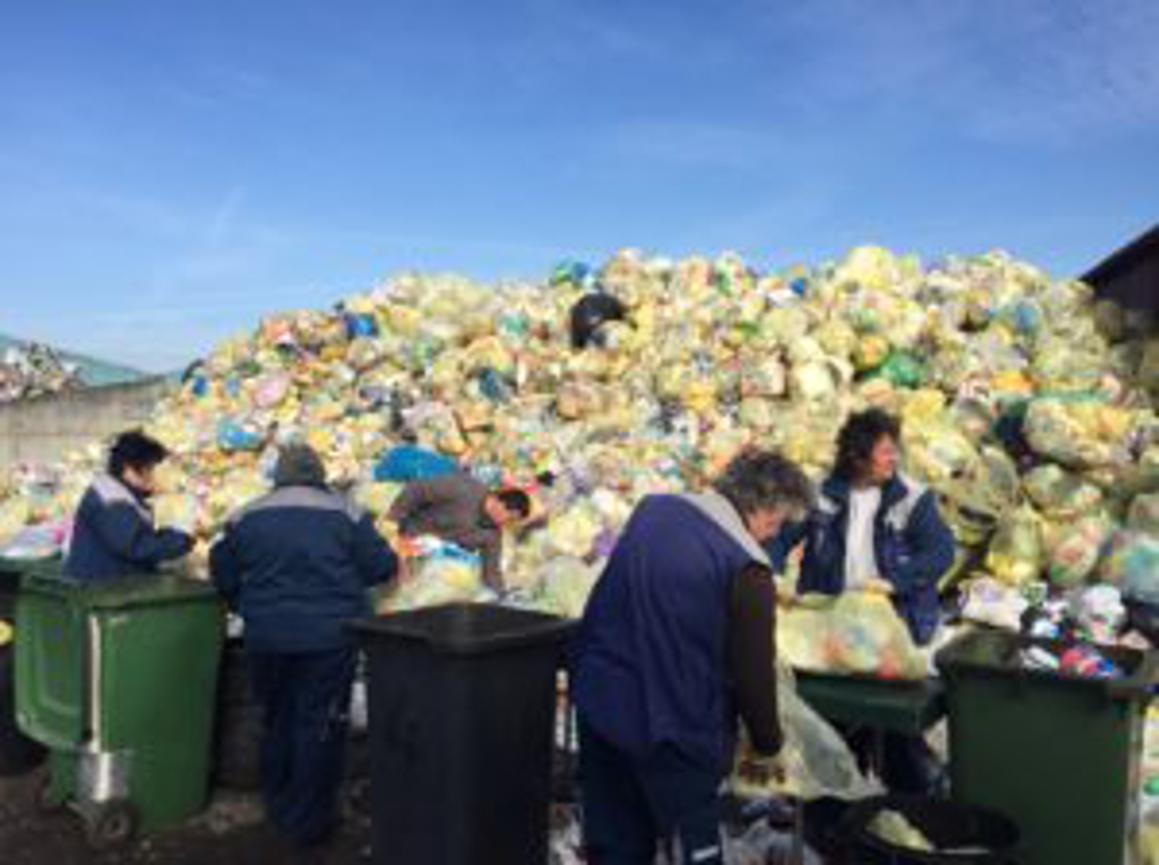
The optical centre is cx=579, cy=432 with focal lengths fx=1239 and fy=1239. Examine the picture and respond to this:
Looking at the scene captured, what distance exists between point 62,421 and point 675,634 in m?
13.1

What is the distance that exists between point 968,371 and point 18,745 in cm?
679

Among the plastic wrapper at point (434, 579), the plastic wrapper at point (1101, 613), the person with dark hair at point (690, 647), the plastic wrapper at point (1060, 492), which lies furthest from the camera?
the plastic wrapper at point (1060, 492)

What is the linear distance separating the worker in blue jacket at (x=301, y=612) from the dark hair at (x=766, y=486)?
1.86 metres

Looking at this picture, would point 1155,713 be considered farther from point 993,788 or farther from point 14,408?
point 14,408

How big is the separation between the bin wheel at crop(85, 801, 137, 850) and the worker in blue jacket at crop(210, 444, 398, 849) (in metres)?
0.52

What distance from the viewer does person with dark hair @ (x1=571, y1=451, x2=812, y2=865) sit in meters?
2.91

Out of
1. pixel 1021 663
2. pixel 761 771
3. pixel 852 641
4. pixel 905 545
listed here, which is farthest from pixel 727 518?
pixel 905 545

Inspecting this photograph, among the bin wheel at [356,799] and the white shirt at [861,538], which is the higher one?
the white shirt at [861,538]

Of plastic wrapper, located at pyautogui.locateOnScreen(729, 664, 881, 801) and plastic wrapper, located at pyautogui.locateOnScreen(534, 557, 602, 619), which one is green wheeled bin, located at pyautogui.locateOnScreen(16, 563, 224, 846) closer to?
plastic wrapper, located at pyautogui.locateOnScreen(534, 557, 602, 619)

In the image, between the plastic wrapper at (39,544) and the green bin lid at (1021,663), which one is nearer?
the green bin lid at (1021,663)

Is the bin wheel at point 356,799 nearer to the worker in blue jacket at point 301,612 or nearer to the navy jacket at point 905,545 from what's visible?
the worker in blue jacket at point 301,612

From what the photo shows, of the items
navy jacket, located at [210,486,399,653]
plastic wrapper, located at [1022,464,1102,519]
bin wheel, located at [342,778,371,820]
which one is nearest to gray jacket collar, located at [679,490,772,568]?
navy jacket, located at [210,486,399,653]

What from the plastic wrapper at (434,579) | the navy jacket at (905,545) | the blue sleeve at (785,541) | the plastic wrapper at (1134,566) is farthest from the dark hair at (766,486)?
the plastic wrapper at (1134,566)

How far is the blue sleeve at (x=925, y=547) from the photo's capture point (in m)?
4.34
